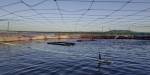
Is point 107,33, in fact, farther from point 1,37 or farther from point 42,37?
point 1,37

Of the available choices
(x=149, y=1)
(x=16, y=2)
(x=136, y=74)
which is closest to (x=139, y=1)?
(x=149, y=1)

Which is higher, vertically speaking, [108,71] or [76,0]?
[76,0]

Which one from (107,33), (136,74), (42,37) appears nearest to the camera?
(136,74)

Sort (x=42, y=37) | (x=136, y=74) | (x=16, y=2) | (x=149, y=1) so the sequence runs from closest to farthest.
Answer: (x=136, y=74) < (x=149, y=1) < (x=16, y=2) < (x=42, y=37)

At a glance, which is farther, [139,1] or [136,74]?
[139,1]

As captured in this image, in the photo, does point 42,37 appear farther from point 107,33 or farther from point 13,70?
point 13,70

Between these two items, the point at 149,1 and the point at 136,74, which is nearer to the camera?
the point at 136,74

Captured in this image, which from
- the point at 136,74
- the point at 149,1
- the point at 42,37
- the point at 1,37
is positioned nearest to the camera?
the point at 136,74

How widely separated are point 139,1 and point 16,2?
8.20m

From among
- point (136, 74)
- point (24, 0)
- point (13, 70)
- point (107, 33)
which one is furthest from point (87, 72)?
point (107, 33)

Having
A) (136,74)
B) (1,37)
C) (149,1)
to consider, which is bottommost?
(136,74)

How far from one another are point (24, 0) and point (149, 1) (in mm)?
7993

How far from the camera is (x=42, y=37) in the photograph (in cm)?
4341

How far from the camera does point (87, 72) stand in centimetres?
862
